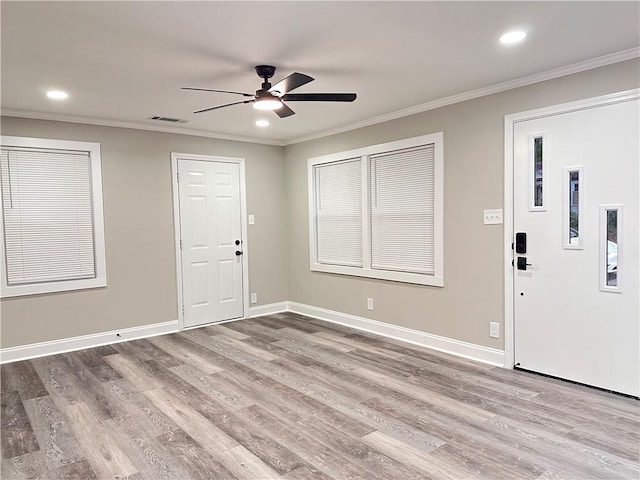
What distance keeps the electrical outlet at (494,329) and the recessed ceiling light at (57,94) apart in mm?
4314

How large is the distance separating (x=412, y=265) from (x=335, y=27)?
2768mm

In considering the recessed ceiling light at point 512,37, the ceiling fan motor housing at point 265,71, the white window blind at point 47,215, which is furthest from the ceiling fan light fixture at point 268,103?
the white window blind at point 47,215

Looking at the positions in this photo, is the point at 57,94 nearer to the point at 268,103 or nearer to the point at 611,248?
the point at 268,103

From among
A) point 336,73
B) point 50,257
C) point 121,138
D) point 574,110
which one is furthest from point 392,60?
point 50,257

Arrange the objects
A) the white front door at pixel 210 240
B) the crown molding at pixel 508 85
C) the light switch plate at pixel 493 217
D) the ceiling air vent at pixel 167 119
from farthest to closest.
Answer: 1. the white front door at pixel 210 240
2. the ceiling air vent at pixel 167 119
3. the light switch plate at pixel 493 217
4. the crown molding at pixel 508 85

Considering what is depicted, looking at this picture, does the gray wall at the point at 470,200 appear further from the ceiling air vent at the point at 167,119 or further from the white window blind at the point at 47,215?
the white window blind at the point at 47,215

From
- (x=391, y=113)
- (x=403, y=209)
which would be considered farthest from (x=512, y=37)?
(x=403, y=209)

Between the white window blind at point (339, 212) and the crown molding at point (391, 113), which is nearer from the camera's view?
the crown molding at point (391, 113)

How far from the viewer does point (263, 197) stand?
6105 mm

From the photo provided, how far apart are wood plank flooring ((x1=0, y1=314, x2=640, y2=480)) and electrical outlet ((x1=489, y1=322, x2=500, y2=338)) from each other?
0.31 meters

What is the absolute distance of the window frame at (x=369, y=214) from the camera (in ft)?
14.1

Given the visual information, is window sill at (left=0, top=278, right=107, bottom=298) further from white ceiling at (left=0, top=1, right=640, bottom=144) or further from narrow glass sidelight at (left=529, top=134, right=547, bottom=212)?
narrow glass sidelight at (left=529, top=134, right=547, bottom=212)

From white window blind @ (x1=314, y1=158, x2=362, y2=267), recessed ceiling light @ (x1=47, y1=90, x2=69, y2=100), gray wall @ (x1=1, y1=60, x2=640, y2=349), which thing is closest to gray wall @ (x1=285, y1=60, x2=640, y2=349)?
gray wall @ (x1=1, y1=60, x2=640, y2=349)

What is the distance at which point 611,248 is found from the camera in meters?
3.18
